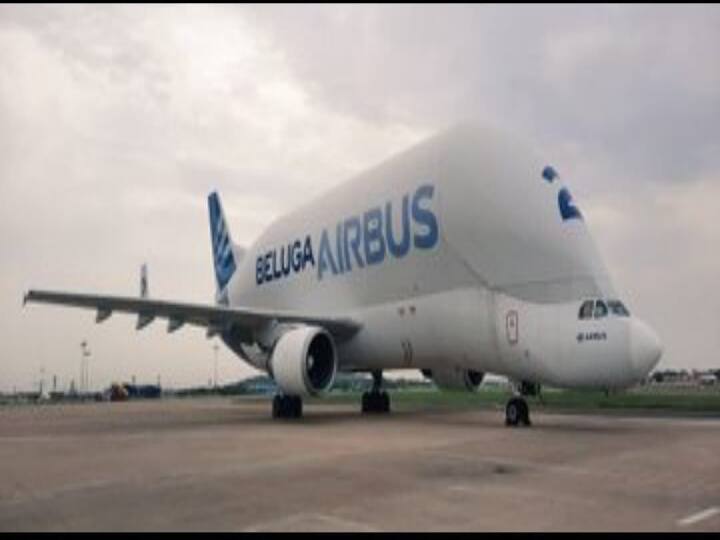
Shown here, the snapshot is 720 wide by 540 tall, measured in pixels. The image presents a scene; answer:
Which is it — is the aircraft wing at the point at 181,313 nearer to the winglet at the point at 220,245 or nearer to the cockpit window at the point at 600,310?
the cockpit window at the point at 600,310

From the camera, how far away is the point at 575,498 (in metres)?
8.72

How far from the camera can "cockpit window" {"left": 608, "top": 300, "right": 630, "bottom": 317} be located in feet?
59.3

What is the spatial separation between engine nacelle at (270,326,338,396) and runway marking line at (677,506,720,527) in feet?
51.5

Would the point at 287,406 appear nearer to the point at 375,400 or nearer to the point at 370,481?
the point at 375,400

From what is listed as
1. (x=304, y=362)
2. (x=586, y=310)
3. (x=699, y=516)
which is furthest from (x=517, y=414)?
(x=699, y=516)

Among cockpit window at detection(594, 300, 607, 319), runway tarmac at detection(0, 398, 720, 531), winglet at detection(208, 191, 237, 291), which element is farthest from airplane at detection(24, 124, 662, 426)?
winglet at detection(208, 191, 237, 291)

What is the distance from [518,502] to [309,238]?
2160cm

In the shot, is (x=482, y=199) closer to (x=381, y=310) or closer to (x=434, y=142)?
(x=434, y=142)

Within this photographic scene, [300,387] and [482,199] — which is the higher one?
[482,199]

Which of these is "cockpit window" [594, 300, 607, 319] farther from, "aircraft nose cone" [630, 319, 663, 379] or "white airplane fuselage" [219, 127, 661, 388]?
"aircraft nose cone" [630, 319, 663, 379]

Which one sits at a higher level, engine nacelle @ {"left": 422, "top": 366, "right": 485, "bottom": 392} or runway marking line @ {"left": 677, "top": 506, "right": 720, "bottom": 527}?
engine nacelle @ {"left": 422, "top": 366, "right": 485, "bottom": 392}

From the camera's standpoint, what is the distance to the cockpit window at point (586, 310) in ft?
59.8

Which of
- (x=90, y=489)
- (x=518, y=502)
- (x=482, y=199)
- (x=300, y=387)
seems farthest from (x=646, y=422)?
(x=90, y=489)

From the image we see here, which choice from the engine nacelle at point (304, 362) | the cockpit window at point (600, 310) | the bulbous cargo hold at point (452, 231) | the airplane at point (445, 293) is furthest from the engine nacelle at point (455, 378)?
the cockpit window at point (600, 310)
